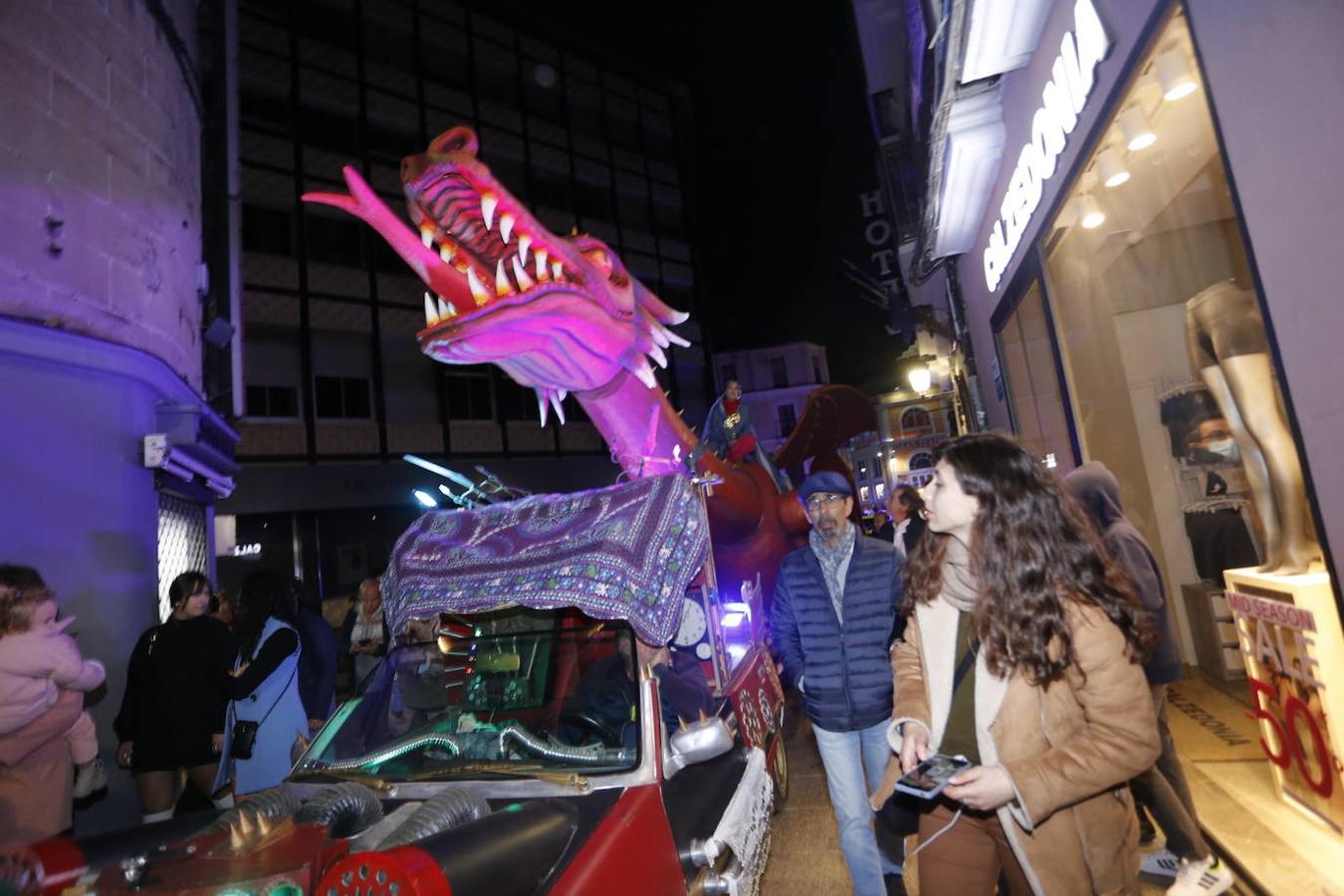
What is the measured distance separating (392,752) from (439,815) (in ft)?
2.49

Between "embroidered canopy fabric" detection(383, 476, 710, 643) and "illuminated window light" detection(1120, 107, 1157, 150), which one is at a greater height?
"illuminated window light" detection(1120, 107, 1157, 150)

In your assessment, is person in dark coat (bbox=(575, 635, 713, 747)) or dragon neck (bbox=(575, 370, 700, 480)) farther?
dragon neck (bbox=(575, 370, 700, 480))

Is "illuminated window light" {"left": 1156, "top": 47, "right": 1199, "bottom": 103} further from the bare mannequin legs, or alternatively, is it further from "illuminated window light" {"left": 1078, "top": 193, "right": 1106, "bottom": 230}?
"illuminated window light" {"left": 1078, "top": 193, "right": 1106, "bottom": 230}

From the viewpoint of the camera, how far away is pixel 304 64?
18.2 m

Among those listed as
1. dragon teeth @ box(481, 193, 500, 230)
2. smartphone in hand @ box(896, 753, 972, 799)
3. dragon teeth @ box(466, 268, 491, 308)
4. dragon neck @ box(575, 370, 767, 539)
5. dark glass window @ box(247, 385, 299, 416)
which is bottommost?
smartphone in hand @ box(896, 753, 972, 799)

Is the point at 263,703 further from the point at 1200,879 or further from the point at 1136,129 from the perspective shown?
the point at 1136,129

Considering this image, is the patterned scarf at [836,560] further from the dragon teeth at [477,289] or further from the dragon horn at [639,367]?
the dragon teeth at [477,289]

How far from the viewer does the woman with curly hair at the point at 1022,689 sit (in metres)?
1.77

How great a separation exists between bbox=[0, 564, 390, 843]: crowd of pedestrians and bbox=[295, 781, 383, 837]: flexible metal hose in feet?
2.91

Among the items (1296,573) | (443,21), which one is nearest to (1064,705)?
(1296,573)

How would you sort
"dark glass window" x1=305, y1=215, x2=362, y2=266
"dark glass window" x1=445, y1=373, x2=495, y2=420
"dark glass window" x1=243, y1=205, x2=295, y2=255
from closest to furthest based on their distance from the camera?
"dark glass window" x1=243, y1=205, x2=295, y2=255 → "dark glass window" x1=305, y1=215, x2=362, y2=266 → "dark glass window" x1=445, y1=373, x2=495, y2=420

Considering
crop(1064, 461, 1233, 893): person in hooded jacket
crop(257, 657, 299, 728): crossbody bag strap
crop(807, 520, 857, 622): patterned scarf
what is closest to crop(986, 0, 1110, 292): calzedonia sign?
crop(1064, 461, 1233, 893): person in hooded jacket

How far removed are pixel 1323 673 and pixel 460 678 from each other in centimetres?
367

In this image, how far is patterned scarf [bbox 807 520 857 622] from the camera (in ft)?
11.4
